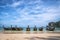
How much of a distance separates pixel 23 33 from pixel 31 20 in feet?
0.89

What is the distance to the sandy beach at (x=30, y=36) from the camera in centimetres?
221

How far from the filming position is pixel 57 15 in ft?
7.40

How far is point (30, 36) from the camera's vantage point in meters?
2.25

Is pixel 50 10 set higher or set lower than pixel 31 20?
higher

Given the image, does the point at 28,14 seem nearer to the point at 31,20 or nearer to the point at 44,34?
the point at 31,20

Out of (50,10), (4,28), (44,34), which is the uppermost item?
(50,10)

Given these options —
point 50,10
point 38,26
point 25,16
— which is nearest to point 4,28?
point 25,16

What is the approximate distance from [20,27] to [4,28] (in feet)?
0.93

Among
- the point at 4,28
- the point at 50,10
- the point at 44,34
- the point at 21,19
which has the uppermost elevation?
the point at 50,10

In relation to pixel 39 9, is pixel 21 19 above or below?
below

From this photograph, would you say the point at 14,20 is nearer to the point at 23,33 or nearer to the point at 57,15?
the point at 23,33

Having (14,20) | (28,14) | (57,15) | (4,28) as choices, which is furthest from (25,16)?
(57,15)

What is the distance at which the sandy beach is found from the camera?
2215mm

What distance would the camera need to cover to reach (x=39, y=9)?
2275 mm
